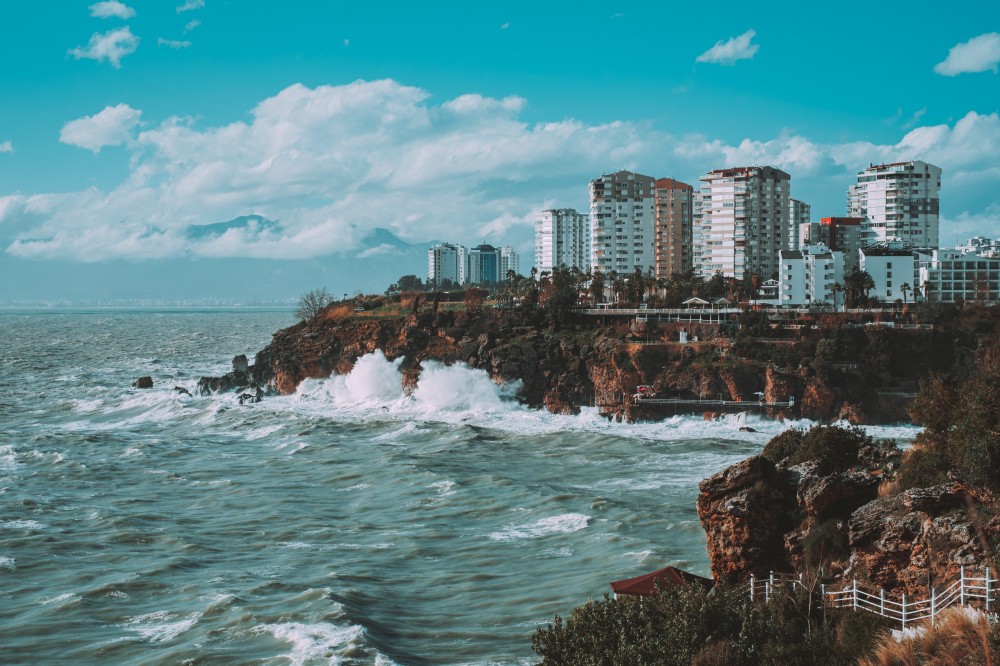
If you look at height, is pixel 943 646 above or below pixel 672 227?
below

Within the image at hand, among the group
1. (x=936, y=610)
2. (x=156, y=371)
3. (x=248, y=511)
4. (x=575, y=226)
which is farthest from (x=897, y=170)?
(x=936, y=610)

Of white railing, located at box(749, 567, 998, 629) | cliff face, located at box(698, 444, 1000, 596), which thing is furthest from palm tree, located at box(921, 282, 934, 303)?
white railing, located at box(749, 567, 998, 629)

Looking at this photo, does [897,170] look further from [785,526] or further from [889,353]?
[785,526]

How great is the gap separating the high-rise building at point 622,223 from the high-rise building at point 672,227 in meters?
1.31

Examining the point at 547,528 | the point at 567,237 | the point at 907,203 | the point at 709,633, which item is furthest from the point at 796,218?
the point at 709,633

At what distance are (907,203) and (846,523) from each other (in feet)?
379

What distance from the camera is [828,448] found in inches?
845

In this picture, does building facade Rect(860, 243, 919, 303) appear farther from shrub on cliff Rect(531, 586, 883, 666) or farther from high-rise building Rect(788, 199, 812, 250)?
shrub on cliff Rect(531, 586, 883, 666)

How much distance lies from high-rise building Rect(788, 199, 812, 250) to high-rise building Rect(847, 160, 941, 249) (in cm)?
936

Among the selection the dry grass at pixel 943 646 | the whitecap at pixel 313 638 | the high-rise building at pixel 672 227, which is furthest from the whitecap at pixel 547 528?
the high-rise building at pixel 672 227

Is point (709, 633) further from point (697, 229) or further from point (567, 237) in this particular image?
point (567, 237)

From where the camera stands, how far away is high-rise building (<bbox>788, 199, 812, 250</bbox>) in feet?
420

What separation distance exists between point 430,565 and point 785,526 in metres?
11.5

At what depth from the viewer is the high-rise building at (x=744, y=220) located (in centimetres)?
11319
